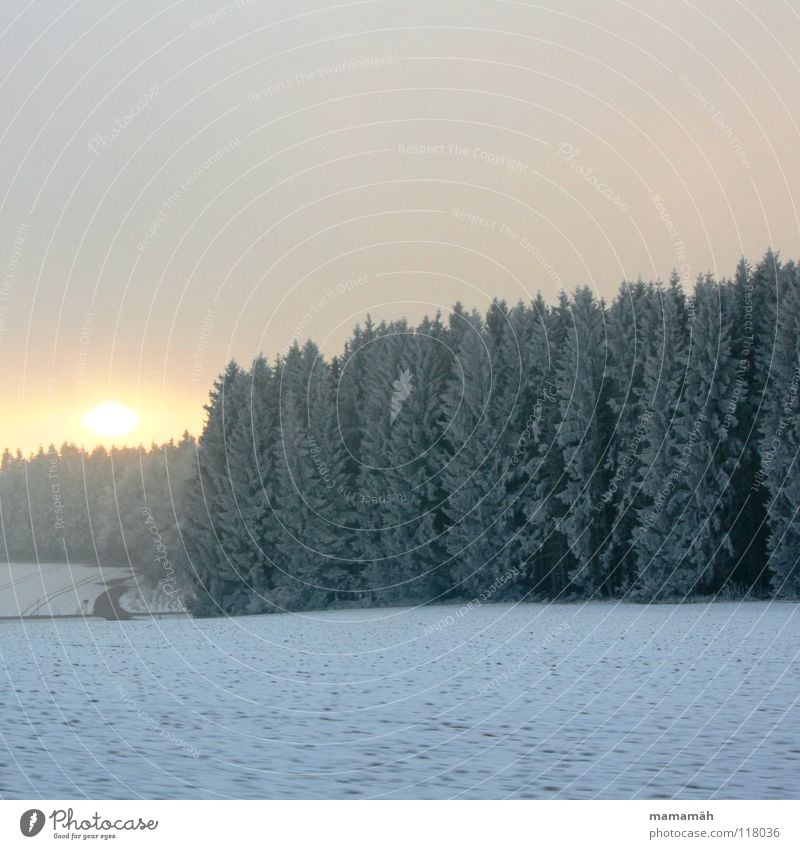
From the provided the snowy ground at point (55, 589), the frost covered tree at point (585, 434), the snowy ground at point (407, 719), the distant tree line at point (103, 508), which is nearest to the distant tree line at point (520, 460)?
the frost covered tree at point (585, 434)

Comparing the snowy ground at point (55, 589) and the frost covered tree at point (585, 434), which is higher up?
the frost covered tree at point (585, 434)

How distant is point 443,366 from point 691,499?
1551cm

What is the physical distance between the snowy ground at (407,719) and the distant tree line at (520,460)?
842 inches

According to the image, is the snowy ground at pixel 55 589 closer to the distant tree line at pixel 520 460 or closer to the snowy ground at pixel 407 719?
the distant tree line at pixel 520 460

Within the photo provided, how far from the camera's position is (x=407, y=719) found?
14680 millimetres

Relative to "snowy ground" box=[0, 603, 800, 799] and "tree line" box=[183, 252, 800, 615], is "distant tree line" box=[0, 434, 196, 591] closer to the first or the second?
"tree line" box=[183, 252, 800, 615]

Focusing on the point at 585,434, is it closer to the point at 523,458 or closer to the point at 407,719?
the point at 523,458

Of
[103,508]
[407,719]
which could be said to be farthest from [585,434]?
[103,508]

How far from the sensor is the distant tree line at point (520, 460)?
48750 millimetres

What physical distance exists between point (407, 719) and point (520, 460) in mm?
39328

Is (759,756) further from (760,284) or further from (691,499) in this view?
(760,284)

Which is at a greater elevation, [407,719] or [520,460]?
[520,460]
